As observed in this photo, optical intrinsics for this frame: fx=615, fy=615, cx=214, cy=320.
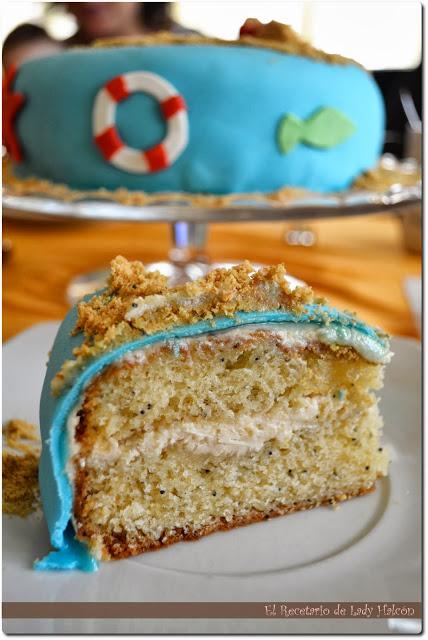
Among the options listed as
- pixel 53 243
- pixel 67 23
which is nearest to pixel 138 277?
pixel 53 243

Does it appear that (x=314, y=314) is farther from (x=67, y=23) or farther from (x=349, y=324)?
(x=67, y=23)

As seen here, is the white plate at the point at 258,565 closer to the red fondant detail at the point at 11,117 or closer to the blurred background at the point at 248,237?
the blurred background at the point at 248,237

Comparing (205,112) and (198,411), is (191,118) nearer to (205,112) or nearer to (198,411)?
(205,112)

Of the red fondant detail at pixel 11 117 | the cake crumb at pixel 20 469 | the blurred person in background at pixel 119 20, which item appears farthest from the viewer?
the blurred person in background at pixel 119 20

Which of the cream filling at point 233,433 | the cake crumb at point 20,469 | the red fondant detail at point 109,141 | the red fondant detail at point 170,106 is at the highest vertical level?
the red fondant detail at point 170,106

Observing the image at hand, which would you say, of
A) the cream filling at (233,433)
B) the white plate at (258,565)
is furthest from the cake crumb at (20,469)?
the cream filling at (233,433)

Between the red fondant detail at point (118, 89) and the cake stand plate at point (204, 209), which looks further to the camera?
the red fondant detail at point (118, 89)

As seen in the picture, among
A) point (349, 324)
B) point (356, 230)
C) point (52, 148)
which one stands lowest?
point (356, 230)
